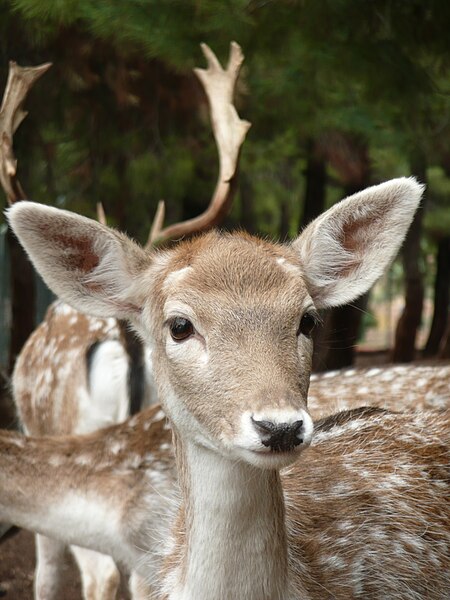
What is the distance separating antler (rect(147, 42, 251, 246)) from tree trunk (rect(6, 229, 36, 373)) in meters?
3.28

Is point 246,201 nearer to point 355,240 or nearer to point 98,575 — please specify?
point 98,575

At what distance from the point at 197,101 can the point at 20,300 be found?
227 cm

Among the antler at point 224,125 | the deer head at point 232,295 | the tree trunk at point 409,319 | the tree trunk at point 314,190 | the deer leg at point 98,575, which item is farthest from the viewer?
the tree trunk at point 409,319

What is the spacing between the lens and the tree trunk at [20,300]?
7.39 metres

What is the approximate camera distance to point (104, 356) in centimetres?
462

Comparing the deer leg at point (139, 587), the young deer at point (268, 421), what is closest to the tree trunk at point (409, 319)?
the deer leg at point (139, 587)

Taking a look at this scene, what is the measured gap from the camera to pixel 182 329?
2281mm

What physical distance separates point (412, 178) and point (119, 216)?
17.9 feet

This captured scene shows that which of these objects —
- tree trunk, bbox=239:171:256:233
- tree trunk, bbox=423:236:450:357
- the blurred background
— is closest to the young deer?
the blurred background

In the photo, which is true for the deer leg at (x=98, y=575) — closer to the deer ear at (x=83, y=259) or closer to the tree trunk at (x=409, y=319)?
the deer ear at (x=83, y=259)

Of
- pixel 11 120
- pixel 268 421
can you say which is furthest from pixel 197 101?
pixel 268 421

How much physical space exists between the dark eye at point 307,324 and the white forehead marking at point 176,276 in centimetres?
31

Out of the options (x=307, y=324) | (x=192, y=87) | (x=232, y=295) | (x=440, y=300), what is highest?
(x=232, y=295)

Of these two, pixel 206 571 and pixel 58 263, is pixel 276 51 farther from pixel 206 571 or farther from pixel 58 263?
pixel 206 571
